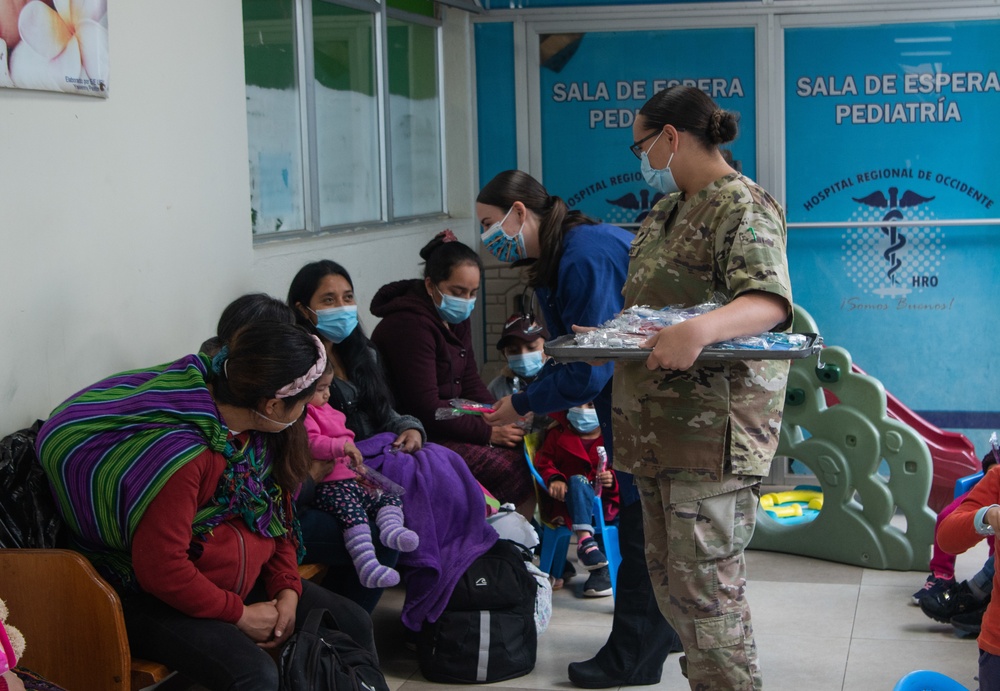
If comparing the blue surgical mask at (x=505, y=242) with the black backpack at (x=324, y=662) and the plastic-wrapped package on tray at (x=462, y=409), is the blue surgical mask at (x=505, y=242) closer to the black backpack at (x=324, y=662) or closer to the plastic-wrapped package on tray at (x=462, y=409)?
the plastic-wrapped package on tray at (x=462, y=409)

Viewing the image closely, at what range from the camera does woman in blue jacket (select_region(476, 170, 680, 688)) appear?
336cm

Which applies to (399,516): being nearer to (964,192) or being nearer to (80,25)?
(80,25)

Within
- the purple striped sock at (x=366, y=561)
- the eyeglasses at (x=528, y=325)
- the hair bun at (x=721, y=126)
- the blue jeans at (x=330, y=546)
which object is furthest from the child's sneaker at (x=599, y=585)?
the hair bun at (x=721, y=126)

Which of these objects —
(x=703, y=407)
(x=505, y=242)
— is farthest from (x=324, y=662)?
(x=505, y=242)

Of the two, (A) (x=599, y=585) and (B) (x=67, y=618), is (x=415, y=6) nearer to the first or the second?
(A) (x=599, y=585)

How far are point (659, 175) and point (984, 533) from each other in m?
1.05

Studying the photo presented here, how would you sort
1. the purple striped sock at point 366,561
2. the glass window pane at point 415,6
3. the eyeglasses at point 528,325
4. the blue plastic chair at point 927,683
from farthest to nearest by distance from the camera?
the glass window pane at point 415,6 → the eyeglasses at point 528,325 → the purple striped sock at point 366,561 → the blue plastic chair at point 927,683

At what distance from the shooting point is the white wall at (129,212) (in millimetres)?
3055

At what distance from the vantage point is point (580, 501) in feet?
14.9

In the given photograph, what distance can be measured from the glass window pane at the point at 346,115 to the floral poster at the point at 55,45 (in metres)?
1.87

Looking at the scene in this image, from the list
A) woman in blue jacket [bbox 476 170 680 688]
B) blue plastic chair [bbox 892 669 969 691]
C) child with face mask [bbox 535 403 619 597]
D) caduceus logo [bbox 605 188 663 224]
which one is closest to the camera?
blue plastic chair [bbox 892 669 969 691]

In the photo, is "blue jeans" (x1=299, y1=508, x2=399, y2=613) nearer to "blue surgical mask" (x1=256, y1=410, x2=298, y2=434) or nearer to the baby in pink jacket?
the baby in pink jacket

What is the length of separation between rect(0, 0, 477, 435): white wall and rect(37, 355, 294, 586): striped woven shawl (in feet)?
0.79

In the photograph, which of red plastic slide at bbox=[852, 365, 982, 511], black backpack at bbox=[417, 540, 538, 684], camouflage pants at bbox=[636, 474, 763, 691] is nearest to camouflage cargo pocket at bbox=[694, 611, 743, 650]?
camouflage pants at bbox=[636, 474, 763, 691]
